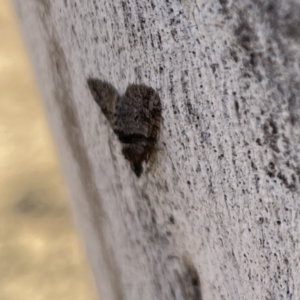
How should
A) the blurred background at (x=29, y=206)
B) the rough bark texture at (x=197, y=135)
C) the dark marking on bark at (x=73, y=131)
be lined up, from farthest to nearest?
the blurred background at (x=29, y=206)
the dark marking on bark at (x=73, y=131)
the rough bark texture at (x=197, y=135)

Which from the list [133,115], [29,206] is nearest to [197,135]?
[133,115]

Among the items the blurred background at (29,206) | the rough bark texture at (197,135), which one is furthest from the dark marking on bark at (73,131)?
the blurred background at (29,206)

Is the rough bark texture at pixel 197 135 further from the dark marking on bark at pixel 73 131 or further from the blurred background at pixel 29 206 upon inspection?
the blurred background at pixel 29 206

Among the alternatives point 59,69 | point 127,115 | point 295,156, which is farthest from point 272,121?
point 59,69

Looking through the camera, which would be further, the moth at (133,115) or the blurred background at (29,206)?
the blurred background at (29,206)

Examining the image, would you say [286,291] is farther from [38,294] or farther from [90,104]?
[38,294]

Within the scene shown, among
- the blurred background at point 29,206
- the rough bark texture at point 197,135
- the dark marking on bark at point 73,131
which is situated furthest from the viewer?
the blurred background at point 29,206
